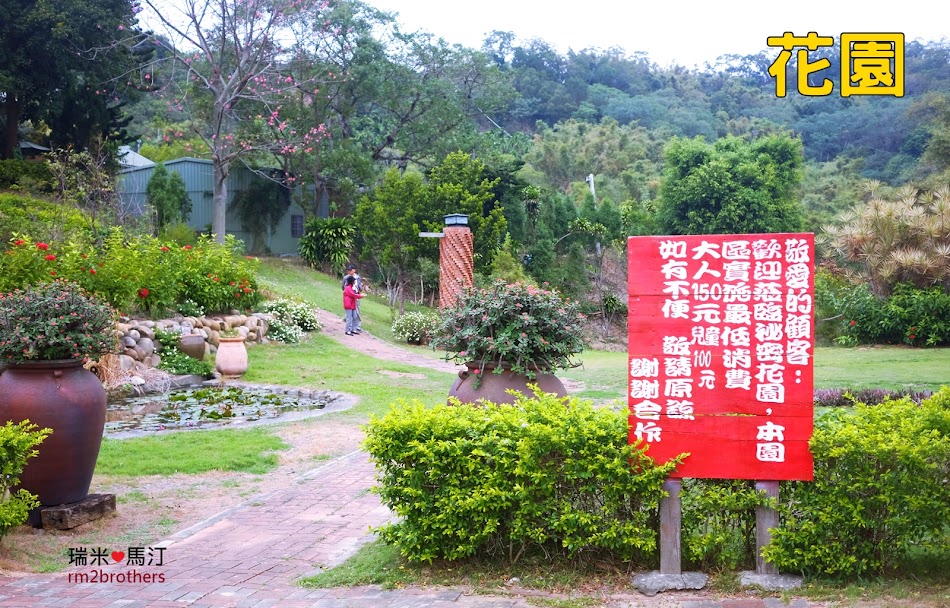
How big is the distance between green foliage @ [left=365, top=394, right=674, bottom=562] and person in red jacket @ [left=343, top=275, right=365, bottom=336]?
43.9 ft

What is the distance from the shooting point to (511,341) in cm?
620

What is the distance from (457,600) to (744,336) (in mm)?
1980

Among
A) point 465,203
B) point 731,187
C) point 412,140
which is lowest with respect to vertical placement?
point 465,203

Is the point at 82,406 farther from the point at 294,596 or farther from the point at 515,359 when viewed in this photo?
the point at 515,359

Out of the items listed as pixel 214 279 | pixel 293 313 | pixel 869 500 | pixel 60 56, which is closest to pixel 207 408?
pixel 214 279

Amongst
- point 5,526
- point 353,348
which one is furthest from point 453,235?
point 5,526

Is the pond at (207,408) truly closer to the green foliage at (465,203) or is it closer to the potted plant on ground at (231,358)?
the potted plant on ground at (231,358)

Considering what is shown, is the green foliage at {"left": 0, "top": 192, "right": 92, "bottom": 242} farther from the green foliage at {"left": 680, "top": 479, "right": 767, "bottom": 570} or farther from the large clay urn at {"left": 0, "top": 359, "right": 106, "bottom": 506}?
the green foliage at {"left": 680, "top": 479, "right": 767, "bottom": 570}

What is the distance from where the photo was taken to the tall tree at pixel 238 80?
23188 millimetres

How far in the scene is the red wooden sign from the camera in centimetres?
437

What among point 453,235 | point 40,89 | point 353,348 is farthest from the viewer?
point 40,89

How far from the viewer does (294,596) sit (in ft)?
14.2

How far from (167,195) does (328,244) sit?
530cm

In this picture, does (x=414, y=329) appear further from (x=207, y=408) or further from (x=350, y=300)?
(x=207, y=408)
